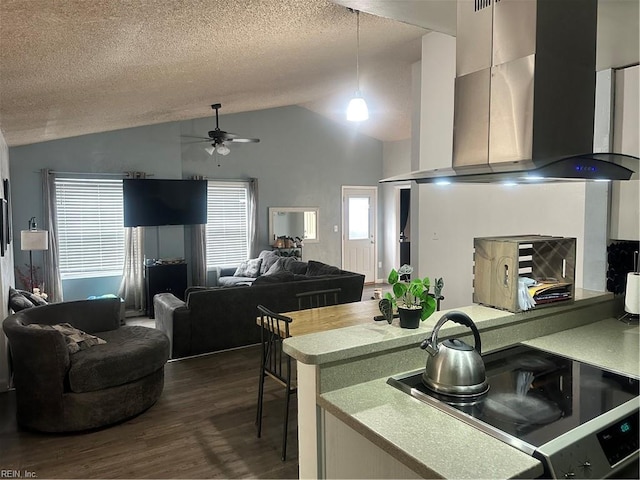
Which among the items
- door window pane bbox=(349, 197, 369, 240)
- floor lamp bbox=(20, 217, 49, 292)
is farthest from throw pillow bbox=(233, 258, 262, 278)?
floor lamp bbox=(20, 217, 49, 292)

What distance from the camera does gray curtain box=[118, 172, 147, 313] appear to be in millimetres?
6848

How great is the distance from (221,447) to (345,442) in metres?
1.79

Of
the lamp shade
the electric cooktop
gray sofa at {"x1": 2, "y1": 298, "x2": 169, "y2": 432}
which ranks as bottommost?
gray sofa at {"x1": 2, "y1": 298, "x2": 169, "y2": 432}

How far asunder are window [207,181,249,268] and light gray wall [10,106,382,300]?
236mm

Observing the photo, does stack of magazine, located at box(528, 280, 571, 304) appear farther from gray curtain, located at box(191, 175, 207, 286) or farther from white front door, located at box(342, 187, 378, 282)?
white front door, located at box(342, 187, 378, 282)

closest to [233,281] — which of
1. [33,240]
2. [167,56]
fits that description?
[33,240]

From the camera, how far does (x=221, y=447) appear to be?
296 centimetres

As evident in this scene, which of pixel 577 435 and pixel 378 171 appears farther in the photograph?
pixel 378 171

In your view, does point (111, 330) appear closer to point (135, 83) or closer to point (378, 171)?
point (135, 83)

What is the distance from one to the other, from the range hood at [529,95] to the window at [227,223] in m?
6.37

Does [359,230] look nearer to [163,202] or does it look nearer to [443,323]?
[163,202]

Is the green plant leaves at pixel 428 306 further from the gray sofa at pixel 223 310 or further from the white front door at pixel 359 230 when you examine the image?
the white front door at pixel 359 230

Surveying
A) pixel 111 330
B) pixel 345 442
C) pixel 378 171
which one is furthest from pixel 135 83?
pixel 378 171

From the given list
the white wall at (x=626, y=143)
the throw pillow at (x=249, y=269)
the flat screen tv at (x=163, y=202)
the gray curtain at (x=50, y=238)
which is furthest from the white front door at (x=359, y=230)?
the white wall at (x=626, y=143)
